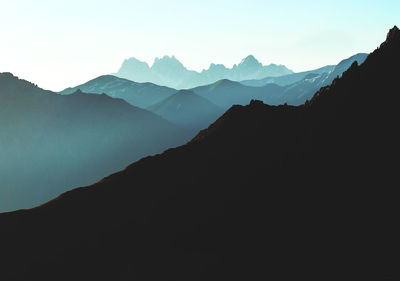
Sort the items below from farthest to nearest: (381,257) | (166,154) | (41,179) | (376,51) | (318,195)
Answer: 1. (41,179)
2. (166,154)
3. (376,51)
4. (318,195)
5. (381,257)

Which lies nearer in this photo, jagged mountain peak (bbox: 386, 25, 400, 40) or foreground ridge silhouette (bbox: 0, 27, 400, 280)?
foreground ridge silhouette (bbox: 0, 27, 400, 280)

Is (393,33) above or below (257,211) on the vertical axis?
above

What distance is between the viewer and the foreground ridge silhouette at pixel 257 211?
26203 millimetres

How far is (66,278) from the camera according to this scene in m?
27.2

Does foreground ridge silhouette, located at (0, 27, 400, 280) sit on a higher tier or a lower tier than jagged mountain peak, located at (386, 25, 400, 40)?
lower

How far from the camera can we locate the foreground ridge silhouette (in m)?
26.2

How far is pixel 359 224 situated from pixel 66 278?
26294 millimetres

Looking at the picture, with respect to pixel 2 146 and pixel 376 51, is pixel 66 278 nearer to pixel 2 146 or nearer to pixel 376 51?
pixel 376 51

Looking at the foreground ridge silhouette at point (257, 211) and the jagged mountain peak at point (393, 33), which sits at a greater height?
the jagged mountain peak at point (393, 33)

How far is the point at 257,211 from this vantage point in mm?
31562

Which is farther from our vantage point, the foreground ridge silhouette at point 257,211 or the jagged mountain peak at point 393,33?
the jagged mountain peak at point 393,33

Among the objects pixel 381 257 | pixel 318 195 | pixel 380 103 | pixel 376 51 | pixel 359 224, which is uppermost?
pixel 376 51

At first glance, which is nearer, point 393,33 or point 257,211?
point 257,211

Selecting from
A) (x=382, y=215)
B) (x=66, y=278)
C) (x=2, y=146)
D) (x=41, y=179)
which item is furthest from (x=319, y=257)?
(x=2, y=146)
